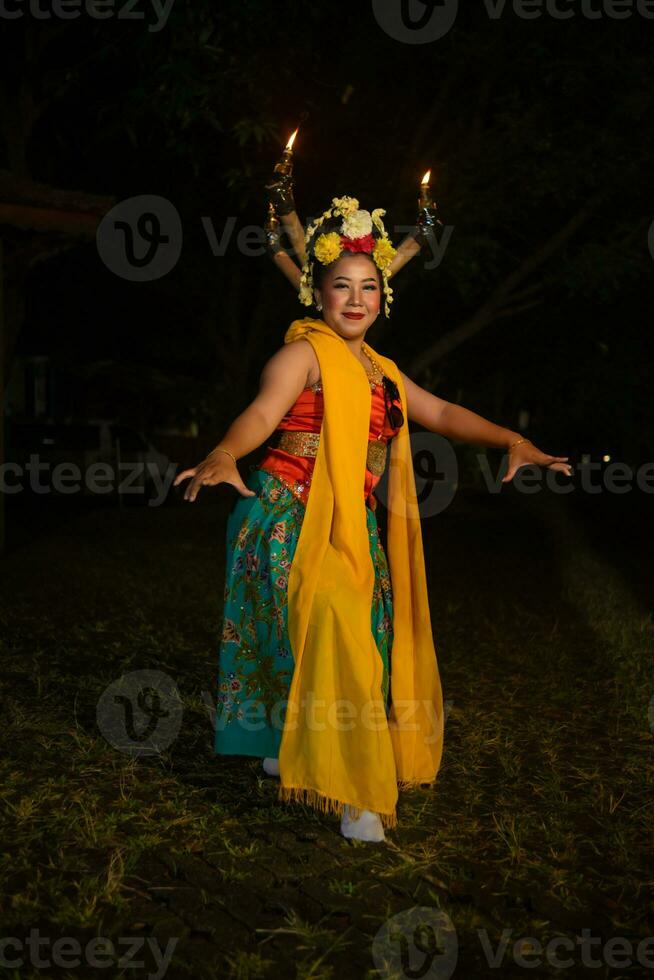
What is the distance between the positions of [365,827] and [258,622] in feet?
2.74

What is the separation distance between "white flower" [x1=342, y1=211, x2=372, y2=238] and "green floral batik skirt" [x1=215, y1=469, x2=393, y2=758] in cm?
95

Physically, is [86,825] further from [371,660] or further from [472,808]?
[472,808]

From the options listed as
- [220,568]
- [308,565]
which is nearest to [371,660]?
[308,565]

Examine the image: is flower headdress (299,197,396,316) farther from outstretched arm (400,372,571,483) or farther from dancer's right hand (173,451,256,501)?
dancer's right hand (173,451,256,501)

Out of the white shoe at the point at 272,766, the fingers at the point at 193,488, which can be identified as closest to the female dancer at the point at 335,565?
the fingers at the point at 193,488

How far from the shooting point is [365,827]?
3.83m

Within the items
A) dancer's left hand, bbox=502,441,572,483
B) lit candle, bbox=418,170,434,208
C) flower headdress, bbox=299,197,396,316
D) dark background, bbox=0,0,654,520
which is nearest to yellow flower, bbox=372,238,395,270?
flower headdress, bbox=299,197,396,316

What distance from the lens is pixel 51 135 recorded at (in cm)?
1376

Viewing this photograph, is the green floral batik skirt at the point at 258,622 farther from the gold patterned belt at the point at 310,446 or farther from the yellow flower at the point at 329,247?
the yellow flower at the point at 329,247

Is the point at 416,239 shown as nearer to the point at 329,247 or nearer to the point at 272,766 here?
the point at 329,247

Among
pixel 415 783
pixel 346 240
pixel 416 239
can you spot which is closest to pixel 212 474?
pixel 346 240

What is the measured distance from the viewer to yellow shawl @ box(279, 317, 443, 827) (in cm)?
370

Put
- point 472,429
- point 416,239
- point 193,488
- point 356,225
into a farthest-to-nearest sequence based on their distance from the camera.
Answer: point 416,239
point 472,429
point 356,225
point 193,488

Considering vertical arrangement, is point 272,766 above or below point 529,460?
below
